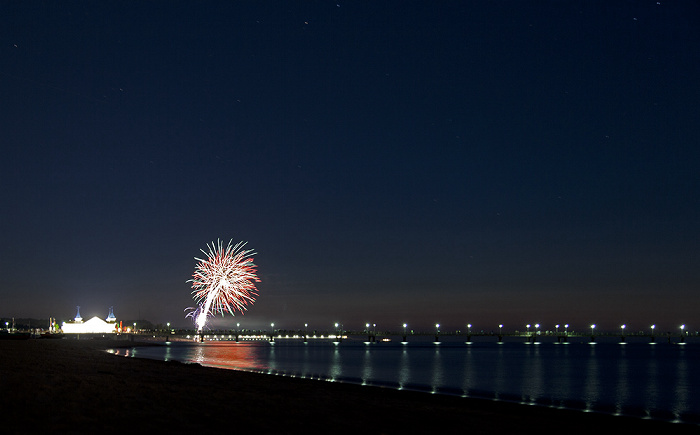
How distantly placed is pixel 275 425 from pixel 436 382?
38.2m

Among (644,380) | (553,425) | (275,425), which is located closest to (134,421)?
(275,425)

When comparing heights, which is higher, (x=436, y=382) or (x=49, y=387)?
(x=49, y=387)

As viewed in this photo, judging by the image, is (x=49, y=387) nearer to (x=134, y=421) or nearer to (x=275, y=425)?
(x=134, y=421)

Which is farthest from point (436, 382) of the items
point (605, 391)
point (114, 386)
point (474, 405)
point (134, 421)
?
point (134, 421)

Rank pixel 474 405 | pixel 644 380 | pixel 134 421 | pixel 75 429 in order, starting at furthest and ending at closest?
pixel 644 380 → pixel 474 405 → pixel 134 421 → pixel 75 429

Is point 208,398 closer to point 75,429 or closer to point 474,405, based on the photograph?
point 75,429

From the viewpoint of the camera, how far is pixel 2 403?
17.8 metres

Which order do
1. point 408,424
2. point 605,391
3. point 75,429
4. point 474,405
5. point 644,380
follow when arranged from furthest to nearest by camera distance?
point 644,380 < point 605,391 < point 474,405 < point 408,424 < point 75,429

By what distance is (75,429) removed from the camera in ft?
49.2

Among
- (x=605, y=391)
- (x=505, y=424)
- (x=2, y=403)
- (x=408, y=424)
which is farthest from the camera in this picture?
(x=605, y=391)

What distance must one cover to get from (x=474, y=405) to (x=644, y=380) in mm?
46134

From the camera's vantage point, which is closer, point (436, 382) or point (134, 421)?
point (134, 421)

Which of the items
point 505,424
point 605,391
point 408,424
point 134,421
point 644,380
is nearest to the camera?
point 134,421

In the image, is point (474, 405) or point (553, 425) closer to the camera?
point (553, 425)
